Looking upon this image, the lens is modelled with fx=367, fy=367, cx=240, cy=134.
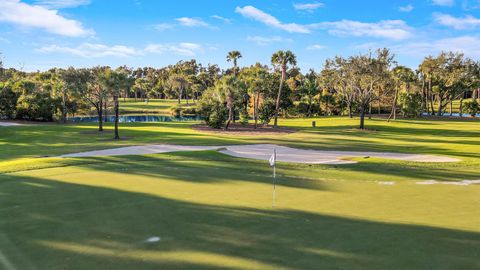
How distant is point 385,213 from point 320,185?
4.19 metres

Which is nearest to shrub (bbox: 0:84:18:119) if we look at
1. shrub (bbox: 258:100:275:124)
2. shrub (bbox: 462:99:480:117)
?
shrub (bbox: 258:100:275:124)

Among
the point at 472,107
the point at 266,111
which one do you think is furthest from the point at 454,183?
the point at 472,107

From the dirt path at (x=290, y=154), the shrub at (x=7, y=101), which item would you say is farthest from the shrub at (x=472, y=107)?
the shrub at (x=7, y=101)

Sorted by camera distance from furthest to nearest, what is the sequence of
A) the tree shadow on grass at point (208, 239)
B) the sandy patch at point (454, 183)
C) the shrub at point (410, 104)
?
the shrub at point (410, 104) < the sandy patch at point (454, 183) < the tree shadow on grass at point (208, 239)

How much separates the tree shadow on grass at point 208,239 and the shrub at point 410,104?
68.8 meters

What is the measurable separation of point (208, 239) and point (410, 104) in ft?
235

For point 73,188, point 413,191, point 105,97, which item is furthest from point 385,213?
point 105,97

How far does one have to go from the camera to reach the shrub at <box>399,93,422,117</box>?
7088 cm

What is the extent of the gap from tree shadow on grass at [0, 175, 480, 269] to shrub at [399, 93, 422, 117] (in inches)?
2709

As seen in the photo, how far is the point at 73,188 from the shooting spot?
42.0 feet

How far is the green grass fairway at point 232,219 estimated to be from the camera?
6.85 meters

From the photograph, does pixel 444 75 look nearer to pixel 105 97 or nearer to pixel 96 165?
pixel 105 97

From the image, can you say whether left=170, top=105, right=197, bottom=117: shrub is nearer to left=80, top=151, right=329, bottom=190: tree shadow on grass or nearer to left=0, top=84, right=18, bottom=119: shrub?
left=0, top=84, right=18, bottom=119: shrub

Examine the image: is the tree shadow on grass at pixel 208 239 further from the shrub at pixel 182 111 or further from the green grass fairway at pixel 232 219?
the shrub at pixel 182 111
